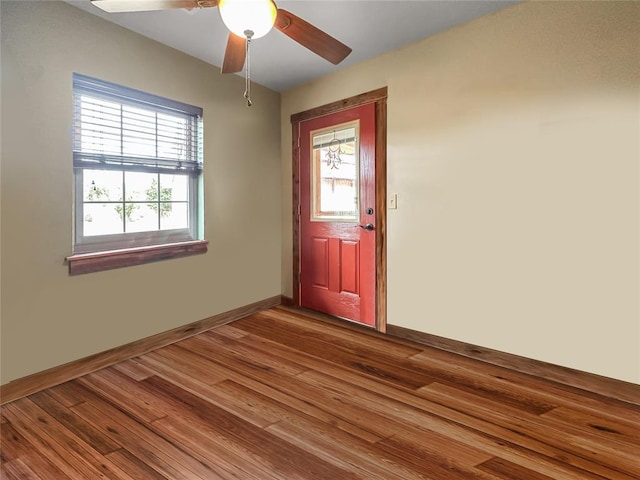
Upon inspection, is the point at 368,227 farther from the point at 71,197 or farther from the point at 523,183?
the point at 71,197

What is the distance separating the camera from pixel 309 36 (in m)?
1.86

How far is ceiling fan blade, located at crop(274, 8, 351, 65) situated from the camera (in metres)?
1.72

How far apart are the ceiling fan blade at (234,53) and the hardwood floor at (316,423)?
1.86 m

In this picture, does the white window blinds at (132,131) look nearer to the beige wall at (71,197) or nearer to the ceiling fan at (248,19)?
the beige wall at (71,197)

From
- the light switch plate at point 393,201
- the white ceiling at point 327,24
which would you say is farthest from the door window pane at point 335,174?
the white ceiling at point 327,24

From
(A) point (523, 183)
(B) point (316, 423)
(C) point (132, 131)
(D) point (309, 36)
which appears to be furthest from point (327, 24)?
(B) point (316, 423)

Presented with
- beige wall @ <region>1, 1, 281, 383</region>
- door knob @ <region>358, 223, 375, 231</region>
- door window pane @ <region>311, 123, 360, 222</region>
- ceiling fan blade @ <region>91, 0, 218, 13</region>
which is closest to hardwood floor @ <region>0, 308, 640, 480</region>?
beige wall @ <region>1, 1, 281, 383</region>

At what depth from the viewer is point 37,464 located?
5.27ft

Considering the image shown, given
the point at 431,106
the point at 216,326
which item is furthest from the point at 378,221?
the point at 216,326

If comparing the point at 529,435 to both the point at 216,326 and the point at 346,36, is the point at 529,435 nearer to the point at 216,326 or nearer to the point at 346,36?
the point at 216,326

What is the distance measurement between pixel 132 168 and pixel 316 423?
2.16m

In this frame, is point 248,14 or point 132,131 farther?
point 132,131

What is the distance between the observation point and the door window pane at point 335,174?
3.46 meters

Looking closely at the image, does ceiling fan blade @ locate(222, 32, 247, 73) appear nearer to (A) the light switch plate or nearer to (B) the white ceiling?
(B) the white ceiling
